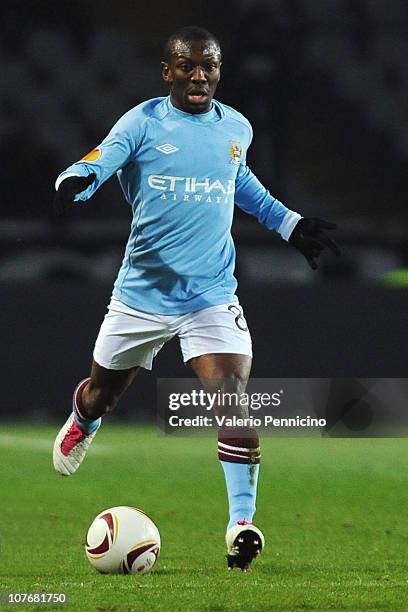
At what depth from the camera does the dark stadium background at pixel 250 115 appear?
11336mm

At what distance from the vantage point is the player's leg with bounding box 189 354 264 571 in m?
4.89

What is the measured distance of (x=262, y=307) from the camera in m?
9.96

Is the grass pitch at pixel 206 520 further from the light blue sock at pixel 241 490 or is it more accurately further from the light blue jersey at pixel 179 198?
the light blue jersey at pixel 179 198

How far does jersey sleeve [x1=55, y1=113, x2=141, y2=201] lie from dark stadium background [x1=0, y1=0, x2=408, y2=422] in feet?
18.1

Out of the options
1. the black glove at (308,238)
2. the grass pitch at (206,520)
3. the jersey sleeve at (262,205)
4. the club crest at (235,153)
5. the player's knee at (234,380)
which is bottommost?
the grass pitch at (206,520)

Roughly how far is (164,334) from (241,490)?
2.36 ft

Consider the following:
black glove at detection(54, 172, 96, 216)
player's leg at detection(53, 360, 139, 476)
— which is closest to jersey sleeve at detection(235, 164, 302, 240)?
player's leg at detection(53, 360, 139, 476)

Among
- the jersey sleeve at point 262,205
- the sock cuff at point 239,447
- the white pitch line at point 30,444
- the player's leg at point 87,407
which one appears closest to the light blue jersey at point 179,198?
the jersey sleeve at point 262,205

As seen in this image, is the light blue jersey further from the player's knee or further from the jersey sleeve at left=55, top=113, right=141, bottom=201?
the player's knee

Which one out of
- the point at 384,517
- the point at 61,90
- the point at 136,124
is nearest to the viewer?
the point at 136,124

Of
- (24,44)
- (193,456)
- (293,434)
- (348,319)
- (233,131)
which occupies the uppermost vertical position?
(233,131)

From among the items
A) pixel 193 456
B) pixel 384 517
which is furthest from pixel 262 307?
pixel 384 517

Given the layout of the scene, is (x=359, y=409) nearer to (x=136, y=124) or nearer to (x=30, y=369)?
(x=30, y=369)

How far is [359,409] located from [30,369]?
8.13ft
